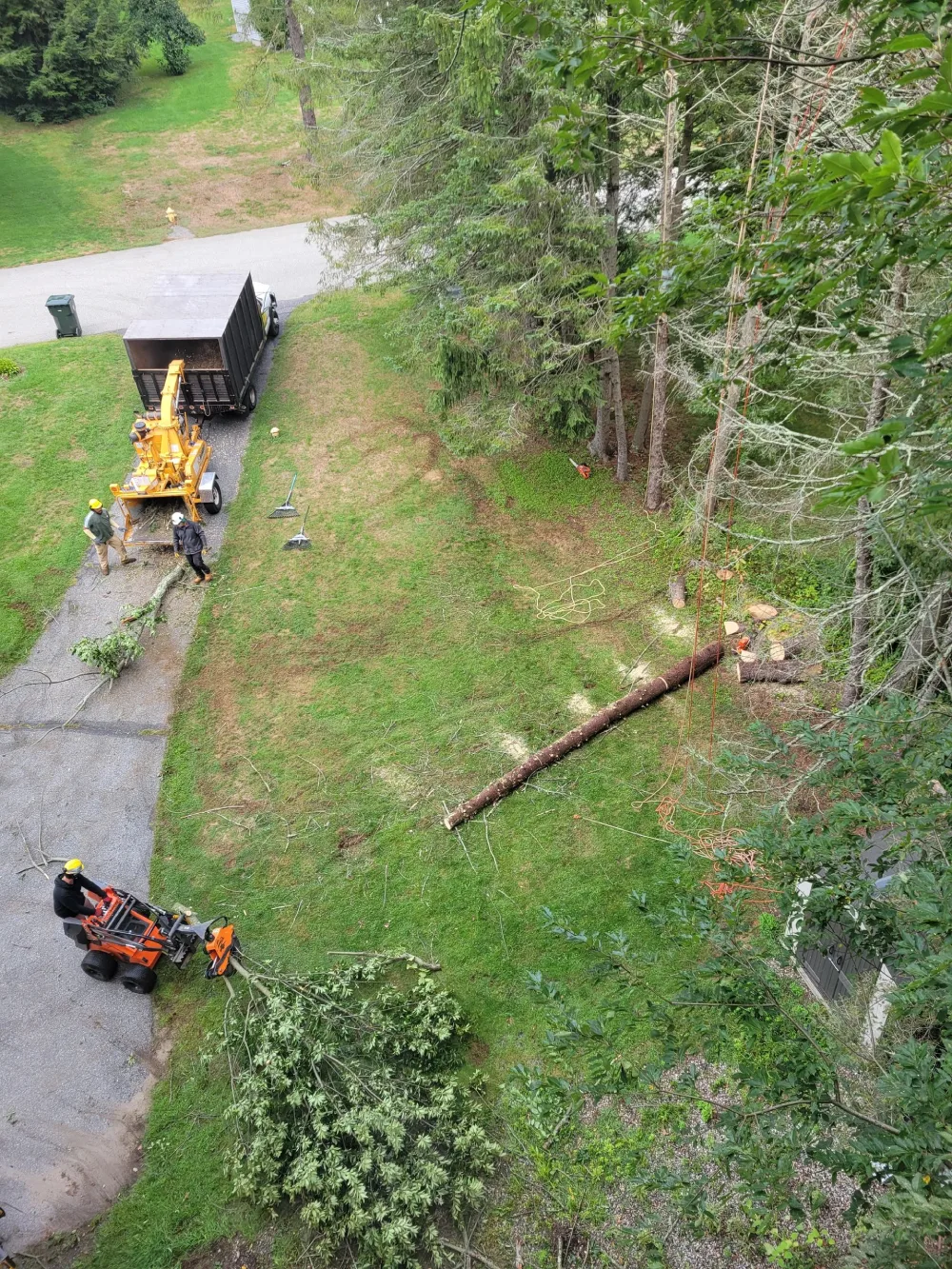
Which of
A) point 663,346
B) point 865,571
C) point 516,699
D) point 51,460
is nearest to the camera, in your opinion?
point 865,571

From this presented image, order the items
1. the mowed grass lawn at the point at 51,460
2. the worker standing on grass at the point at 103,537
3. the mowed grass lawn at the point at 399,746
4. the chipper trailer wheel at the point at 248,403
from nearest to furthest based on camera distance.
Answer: the mowed grass lawn at the point at 399,746
the worker standing on grass at the point at 103,537
the mowed grass lawn at the point at 51,460
the chipper trailer wheel at the point at 248,403

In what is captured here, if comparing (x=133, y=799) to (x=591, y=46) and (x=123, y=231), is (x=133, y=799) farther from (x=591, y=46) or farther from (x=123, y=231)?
(x=123, y=231)

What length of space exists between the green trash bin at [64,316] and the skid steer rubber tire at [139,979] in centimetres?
1622

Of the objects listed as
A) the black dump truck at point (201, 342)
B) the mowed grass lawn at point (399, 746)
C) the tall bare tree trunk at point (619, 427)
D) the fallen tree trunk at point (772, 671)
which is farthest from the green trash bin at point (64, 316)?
the fallen tree trunk at point (772, 671)

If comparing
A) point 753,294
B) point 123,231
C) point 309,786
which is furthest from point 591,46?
point 123,231

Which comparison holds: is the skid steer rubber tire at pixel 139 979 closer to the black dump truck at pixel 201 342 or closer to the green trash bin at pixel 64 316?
the black dump truck at pixel 201 342

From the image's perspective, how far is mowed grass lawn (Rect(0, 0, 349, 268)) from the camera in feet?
80.4

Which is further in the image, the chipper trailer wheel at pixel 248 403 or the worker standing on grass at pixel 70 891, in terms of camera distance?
the chipper trailer wheel at pixel 248 403

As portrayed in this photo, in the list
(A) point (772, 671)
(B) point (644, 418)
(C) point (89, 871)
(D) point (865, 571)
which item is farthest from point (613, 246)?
(C) point (89, 871)

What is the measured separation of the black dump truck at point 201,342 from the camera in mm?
15375

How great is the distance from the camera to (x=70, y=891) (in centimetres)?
783

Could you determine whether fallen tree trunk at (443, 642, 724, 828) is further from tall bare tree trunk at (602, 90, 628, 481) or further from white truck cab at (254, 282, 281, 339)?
white truck cab at (254, 282, 281, 339)

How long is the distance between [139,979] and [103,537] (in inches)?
289

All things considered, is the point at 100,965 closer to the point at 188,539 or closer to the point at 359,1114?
the point at 359,1114
